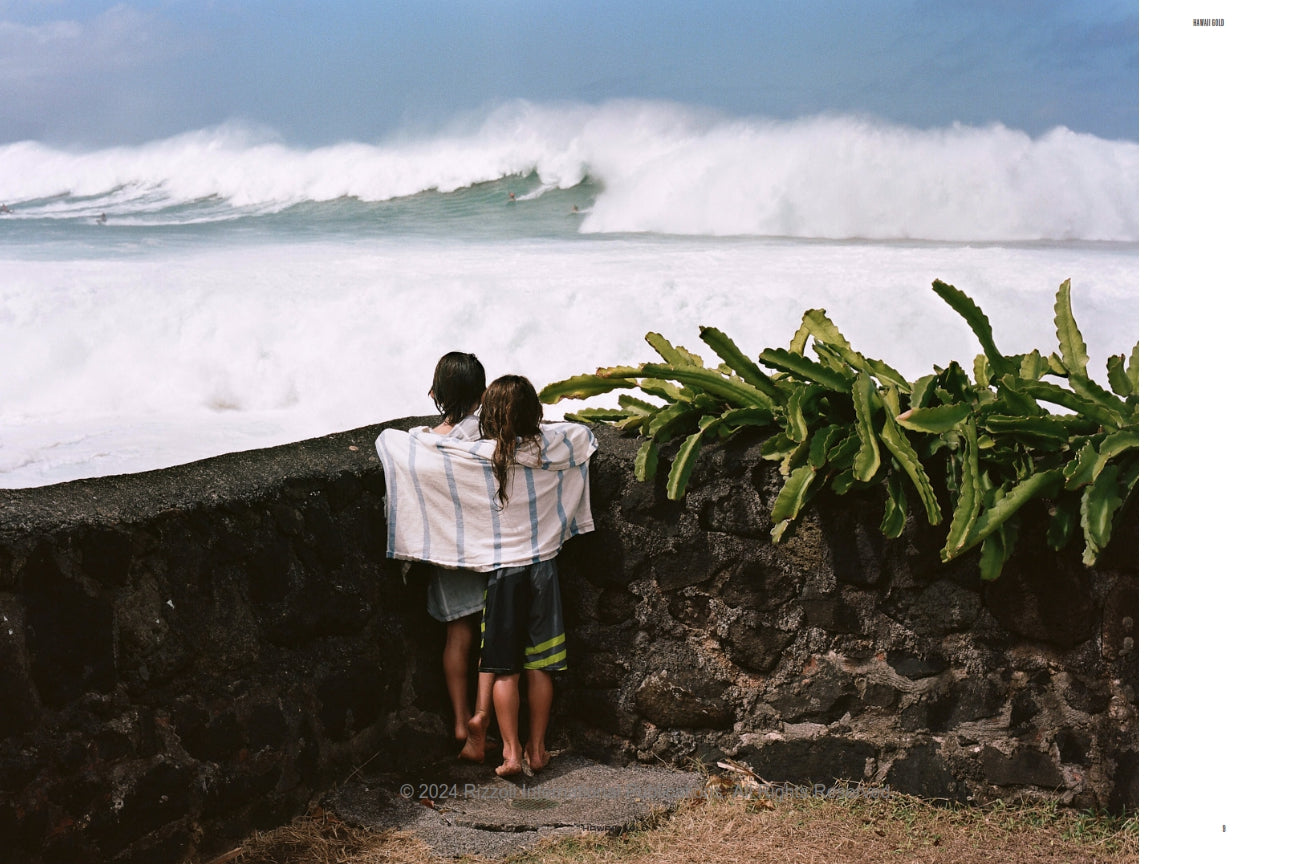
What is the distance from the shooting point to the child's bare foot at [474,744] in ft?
9.50

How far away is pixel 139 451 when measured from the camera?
931 cm

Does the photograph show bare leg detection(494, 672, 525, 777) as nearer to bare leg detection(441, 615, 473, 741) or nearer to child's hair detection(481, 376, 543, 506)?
bare leg detection(441, 615, 473, 741)

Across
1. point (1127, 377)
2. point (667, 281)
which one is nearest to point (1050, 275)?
point (667, 281)

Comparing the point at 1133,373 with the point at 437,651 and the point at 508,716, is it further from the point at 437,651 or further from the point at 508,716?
the point at 437,651

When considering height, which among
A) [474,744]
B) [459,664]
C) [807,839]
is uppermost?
[459,664]

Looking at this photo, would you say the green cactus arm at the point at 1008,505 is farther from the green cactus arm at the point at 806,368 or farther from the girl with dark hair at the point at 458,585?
the girl with dark hair at the point at 458,585

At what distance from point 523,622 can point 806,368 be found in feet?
3.11

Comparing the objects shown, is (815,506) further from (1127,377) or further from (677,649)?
(1127,377)

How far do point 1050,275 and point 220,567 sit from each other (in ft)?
26.2

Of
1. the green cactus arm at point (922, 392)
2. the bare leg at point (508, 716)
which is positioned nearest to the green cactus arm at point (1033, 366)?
the green cactus arm at point (922, 392)

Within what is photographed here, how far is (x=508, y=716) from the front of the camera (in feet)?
9.36

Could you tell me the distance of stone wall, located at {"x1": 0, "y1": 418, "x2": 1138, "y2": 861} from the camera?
7.07ft

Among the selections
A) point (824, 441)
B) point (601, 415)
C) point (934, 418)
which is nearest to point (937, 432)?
point (934, 418)

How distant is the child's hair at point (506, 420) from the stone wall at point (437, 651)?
0.90 feet
